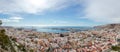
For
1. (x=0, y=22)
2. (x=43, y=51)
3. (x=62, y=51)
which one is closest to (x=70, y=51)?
(x=62, y=51)

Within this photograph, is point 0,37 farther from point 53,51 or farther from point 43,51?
point 53,51

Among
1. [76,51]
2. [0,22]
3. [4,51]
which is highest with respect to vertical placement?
[0,22]

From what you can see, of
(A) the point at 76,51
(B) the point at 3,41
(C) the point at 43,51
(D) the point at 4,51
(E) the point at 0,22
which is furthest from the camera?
(A) the point at 76,51

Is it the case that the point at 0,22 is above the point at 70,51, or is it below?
above

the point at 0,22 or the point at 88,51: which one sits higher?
the point at 0,22

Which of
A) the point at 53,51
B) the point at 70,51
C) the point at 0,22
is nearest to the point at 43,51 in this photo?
the point at 53,51

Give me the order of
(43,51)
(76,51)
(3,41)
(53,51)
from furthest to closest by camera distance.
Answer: (76,51), (53,51), (43,51), (3,41)

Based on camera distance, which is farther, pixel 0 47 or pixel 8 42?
pixel 8 42

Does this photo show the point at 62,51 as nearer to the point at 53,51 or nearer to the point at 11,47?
the point at 53,51

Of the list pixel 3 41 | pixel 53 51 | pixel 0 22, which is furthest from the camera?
pixel 53 51
